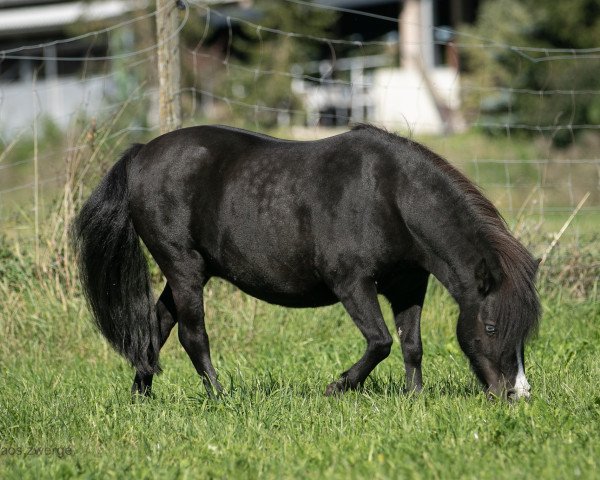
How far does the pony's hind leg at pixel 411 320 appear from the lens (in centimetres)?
539

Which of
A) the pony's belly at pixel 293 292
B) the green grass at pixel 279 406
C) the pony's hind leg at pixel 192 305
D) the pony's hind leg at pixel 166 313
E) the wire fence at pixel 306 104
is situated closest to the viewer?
the green grass at pixel 279 406

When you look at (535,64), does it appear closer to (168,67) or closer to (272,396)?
(168,67)

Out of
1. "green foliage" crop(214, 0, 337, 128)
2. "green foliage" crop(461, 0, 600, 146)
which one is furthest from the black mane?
"green foliage" crop(214, 0, 337, 128)

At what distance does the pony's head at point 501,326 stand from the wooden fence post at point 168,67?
323 cm

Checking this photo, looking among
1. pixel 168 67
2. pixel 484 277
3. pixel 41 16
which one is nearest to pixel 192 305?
pixel 484 277

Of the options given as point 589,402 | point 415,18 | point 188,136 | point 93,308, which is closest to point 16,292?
point 93,308

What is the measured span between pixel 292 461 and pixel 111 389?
192 centimetres

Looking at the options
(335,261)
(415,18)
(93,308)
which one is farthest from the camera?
(415,18)

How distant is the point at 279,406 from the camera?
16.0ft

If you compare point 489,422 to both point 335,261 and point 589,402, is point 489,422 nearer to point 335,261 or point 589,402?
point 589,402

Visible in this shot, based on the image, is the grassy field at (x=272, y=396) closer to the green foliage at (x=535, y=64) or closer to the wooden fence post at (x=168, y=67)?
the wooden fence post at (x=168, y=67)

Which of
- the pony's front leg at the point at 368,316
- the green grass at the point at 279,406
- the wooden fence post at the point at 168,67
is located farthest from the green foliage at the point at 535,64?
the pony's front leg at the point at 368,316

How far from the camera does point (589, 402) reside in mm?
4727

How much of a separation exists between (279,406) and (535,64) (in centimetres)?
1516
